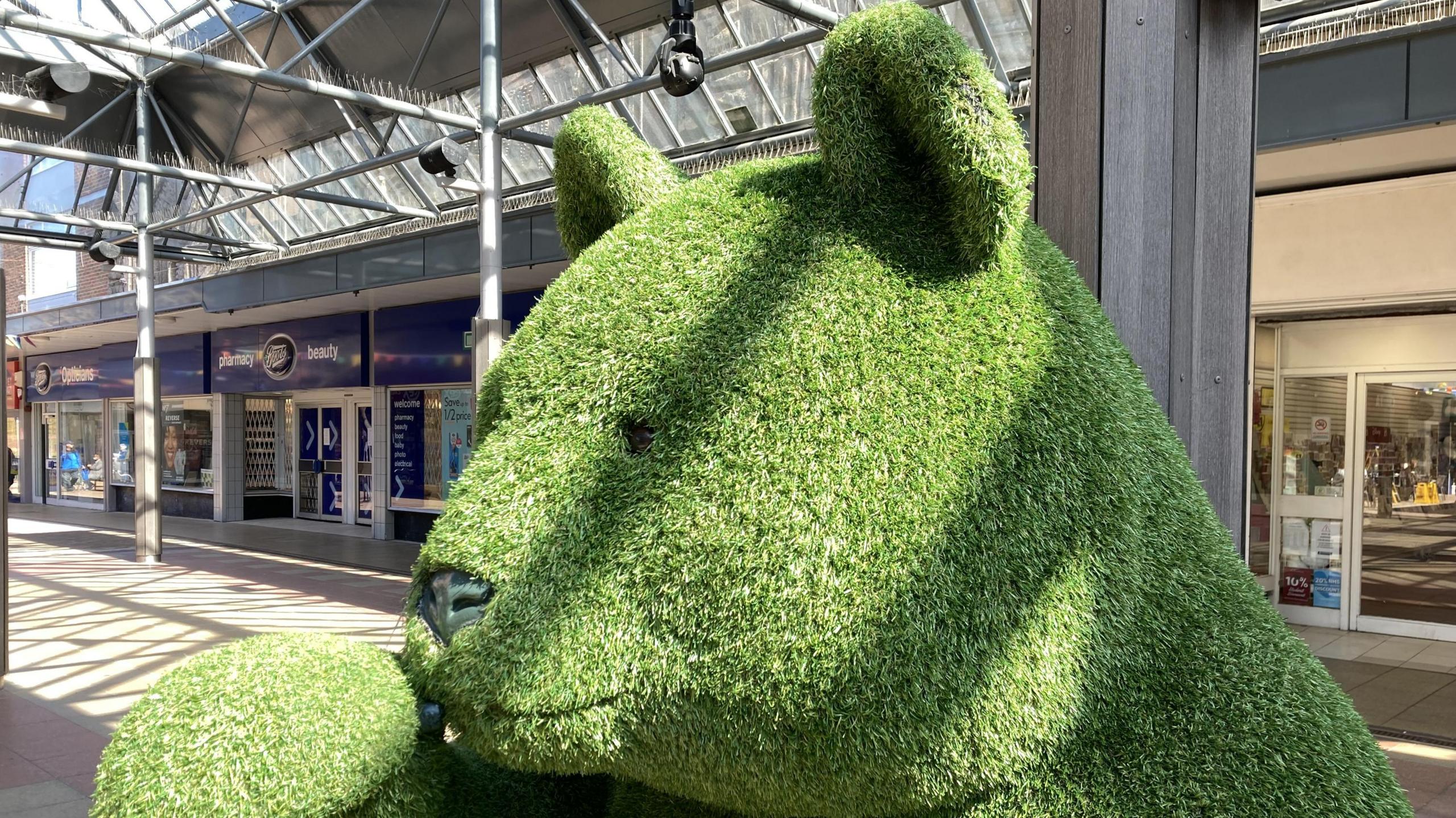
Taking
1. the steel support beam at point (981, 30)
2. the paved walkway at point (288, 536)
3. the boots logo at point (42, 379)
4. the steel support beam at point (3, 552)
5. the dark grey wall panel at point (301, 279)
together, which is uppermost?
the steel support beam at point (981, 30)

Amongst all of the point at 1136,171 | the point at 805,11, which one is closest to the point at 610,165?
the point at 1136,171

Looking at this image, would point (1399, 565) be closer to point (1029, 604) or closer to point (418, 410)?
point (1029, 604)

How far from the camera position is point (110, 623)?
8.23 m

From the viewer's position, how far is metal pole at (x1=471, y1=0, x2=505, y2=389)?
7047mm

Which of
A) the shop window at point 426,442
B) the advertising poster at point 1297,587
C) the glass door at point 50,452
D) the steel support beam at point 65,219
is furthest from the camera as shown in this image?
the glass door at point 50,452

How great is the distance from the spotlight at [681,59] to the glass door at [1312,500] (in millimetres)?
6370

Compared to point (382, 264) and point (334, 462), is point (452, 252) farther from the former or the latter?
point (334, 462)

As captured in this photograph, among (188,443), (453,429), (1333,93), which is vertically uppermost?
(1333,93)

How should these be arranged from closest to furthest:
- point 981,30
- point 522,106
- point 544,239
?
point 981,30 < point 544,239 < point 522,106

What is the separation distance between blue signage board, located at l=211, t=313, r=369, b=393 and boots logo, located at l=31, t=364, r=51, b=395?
A: 7.75m

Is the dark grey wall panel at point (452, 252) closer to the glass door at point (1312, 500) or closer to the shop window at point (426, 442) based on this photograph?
the shop window at point (426, 442)

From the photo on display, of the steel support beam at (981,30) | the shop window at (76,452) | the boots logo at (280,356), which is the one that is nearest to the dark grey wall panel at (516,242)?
the steel support beam at (981,30)

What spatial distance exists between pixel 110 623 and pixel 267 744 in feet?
27.5

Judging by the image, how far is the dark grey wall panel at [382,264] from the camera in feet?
34.8
